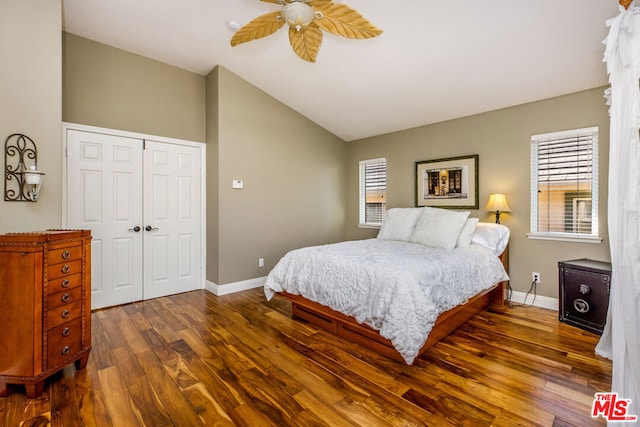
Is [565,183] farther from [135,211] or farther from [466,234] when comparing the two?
[135,211]

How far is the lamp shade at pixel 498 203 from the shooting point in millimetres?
3434

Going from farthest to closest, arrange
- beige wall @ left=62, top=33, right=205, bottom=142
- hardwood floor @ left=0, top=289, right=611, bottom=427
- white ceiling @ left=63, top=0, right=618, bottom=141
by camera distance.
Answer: beige wall @ left=62, top=33, right=205, bottom=142
white ceiling @ left=63, top=0, right=618, bottom=141
hardwood floor @ left=0, top=289, right=611, bottom=427

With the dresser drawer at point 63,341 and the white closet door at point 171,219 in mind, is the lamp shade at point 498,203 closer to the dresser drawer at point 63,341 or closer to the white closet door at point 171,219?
the white closet door at point 171,219

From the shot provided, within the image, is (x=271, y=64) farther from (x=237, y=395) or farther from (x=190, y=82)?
(x=237, y=395)

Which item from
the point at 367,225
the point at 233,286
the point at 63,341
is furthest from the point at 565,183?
the point at 63,341

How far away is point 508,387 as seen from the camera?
1869 millimetres

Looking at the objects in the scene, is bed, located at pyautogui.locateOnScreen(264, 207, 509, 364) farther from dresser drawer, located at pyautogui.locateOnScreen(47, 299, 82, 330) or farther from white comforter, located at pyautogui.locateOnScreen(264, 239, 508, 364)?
dresser drawer, located at pyautogui.locateOnScreen(47, 299, 82, 330)

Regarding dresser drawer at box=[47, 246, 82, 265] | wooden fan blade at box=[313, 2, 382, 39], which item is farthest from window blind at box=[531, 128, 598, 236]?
dresser drawer at box=[47, 246, 82, 265]

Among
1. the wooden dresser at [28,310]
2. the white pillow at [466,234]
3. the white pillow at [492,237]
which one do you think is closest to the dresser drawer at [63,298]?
the wooden dresser at [28,310]

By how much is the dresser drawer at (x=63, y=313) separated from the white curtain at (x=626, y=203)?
3.03 m

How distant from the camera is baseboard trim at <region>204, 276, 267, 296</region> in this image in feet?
12.6

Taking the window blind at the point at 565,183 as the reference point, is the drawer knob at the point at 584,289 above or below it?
below

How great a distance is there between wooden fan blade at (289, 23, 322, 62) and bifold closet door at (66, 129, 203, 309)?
221cm

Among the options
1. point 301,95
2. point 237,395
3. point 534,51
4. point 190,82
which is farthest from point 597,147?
point 190,82
